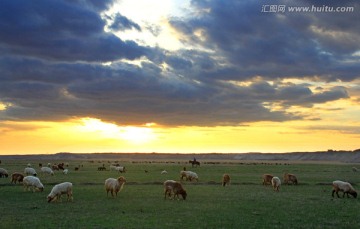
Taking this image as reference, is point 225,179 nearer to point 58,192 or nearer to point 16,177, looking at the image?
point 58,192

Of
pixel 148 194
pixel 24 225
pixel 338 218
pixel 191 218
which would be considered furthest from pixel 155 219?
pixel 148 194

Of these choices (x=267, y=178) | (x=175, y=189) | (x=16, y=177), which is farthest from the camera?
(x=267, y=178)

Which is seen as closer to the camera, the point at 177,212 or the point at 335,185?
the point at 177,212

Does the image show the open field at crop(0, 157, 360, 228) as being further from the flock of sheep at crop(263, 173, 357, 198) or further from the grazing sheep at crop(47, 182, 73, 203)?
the flock of sheep at crop(263, 173, 357, 198)

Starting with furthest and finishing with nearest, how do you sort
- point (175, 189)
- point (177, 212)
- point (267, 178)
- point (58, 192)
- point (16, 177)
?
point (267, 178)
point (16, 177)
point (175, 189)
point (58, 192)
point (177, 212)

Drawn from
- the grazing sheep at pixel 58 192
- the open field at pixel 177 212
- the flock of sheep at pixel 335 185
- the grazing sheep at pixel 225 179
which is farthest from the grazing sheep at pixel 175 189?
the grazing sheep at pixel 225 179

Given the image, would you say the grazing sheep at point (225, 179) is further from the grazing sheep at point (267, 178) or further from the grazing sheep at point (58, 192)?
the grazing sheep at point (58, 192)

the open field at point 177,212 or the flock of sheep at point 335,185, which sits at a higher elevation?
the flock of sheep at point 335,185

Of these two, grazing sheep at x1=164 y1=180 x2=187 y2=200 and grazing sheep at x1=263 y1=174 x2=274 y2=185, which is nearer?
grazing sheep at x1=164 y1=180 x2=187 y2=200

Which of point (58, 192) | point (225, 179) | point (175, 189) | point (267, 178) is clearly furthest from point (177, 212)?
point (267, 178)

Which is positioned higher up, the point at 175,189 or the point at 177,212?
the point at 175,189

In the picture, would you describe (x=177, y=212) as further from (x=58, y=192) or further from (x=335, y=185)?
(x=335, y=185)

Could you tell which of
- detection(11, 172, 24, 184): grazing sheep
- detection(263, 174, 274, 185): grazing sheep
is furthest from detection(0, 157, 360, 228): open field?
detection(263, 174, 274, 185): grazing sheep

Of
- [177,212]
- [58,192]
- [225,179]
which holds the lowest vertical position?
[177,212]
